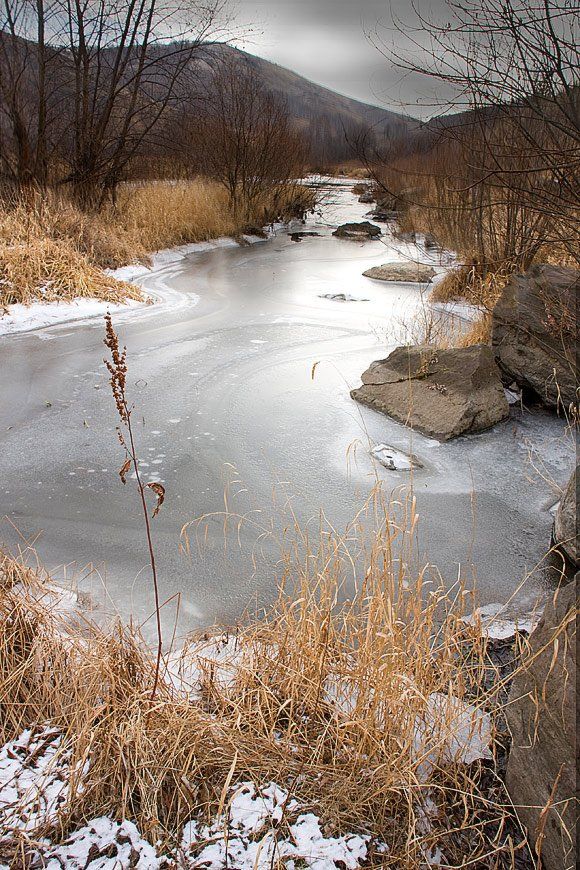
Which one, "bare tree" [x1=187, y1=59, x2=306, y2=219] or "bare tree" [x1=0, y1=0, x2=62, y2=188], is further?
"bare tree" [x1=187, y1=59, x2=306, y2=219]

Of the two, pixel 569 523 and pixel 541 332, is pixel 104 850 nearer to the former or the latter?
pixel 569 523

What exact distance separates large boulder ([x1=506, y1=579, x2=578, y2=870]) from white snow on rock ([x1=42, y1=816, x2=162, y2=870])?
0.83 metres

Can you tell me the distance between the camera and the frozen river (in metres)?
2.68

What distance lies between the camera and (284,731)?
1.65 meters

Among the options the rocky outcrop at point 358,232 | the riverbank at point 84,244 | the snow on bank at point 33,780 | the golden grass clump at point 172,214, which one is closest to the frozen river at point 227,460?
the riverbank at point 84,244

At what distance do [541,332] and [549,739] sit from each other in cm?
327

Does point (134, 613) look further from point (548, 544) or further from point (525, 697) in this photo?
point (548, 544)

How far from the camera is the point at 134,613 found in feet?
7.82

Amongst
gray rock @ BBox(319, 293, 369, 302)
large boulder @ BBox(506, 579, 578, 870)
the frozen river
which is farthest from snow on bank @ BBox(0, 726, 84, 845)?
gray rock @ BBox(319, 293, 369, 302)

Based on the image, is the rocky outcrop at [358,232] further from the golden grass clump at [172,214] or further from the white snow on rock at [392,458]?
the white snow on rock at [392,458]

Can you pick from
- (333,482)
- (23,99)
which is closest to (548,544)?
(333,482)

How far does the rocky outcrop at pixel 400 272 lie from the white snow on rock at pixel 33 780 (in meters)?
7.71

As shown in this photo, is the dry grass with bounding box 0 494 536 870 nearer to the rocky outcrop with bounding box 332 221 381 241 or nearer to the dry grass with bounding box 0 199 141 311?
the dry grass with bounding box 0 199 141 311

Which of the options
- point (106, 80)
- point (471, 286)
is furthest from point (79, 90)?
point (471, 286)
